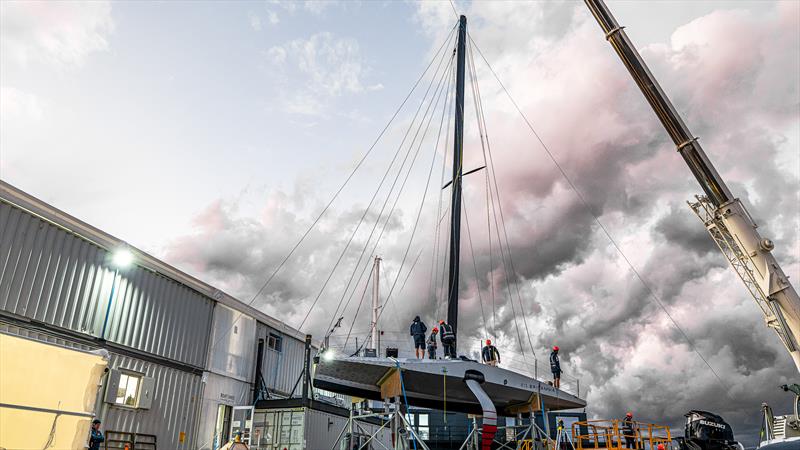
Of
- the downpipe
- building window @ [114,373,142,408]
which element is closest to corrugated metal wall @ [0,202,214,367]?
building window @ [114,373,142,408]

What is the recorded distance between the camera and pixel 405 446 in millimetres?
17719

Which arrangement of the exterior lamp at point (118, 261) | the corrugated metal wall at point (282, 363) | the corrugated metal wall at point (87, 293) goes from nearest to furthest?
1. the corrugated metal wall at point (87, 293)
2. the exterior lamp at point (118, 261)
3. the corrugated metal wall at point (282, 363)

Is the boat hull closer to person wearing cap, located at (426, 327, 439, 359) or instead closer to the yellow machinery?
person wearing cap, located at (426, 327, 439, 359)

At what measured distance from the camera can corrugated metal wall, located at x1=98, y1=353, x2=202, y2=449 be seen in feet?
55.3

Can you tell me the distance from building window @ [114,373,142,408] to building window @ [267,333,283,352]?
8.60 m

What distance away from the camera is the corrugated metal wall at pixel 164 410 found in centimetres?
1686

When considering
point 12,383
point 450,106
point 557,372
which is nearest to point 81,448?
point 12,383

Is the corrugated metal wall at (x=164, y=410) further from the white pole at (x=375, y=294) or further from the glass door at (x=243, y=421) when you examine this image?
the white pole at (x=375, y=294)

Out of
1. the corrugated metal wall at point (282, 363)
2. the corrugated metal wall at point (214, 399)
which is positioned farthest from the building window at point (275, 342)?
the corrugated metal wall at point (214, 399)

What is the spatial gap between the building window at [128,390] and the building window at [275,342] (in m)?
8.60

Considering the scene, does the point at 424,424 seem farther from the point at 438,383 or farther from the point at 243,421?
the point at 438,383

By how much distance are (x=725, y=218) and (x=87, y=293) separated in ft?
73.7

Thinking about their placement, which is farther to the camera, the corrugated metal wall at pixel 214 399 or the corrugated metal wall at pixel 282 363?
the corrugated metal wall at pixel 282 363

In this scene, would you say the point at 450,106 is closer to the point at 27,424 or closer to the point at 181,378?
the point at 181,378
